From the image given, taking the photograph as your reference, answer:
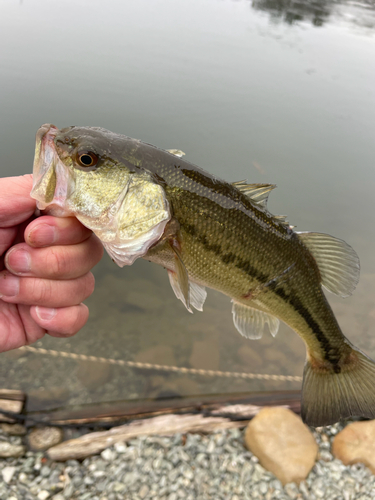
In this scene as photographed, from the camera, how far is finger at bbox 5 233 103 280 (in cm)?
171

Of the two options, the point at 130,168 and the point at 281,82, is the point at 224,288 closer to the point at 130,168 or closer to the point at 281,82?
the point at 130,168

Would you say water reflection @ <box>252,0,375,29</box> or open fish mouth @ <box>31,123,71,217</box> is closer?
open fish mouth @ <box>31,123,71,217</box>

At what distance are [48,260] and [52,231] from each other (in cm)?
18

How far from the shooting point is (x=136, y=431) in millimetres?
3041

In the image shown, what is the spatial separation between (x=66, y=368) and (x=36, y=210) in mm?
2875

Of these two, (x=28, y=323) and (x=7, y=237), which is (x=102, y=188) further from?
(x=28, y=323)

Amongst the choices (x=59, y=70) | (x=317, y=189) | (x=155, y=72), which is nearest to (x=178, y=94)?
(x=155, y=72)

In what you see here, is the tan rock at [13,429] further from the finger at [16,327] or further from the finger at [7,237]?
the finger at [7,237]

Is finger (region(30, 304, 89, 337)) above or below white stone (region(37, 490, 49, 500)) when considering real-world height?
above

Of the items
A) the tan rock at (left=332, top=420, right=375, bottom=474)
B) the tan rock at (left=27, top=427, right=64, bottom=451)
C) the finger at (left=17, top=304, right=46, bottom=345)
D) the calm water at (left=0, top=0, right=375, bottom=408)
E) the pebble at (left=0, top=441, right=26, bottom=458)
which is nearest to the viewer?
the finger at (left=17, top=304, right=46, bottom=345)

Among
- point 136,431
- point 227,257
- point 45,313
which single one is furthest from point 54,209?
point 136,431

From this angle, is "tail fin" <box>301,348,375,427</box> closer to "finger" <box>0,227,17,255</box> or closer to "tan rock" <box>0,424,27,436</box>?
"finger" <box>0,227,17,255</box>

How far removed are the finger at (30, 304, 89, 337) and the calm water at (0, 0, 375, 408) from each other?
2172 millimetres

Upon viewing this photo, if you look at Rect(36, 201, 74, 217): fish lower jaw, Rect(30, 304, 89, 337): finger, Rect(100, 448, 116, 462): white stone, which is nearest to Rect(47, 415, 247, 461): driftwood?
Rect(100, 448, 116, 462): white stone
